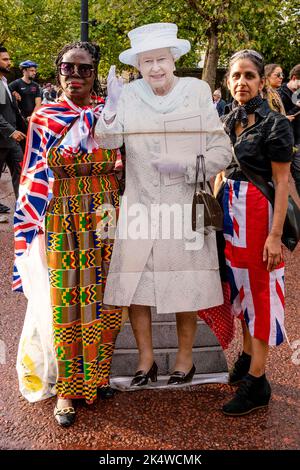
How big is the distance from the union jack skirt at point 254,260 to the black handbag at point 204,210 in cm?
13

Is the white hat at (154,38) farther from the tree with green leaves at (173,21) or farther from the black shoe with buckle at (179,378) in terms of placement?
the tree with green leaves at (173,21)

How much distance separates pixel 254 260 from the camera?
264cm

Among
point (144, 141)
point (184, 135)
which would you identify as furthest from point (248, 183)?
point (144, 141)

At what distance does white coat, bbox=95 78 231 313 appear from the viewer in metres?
2.57

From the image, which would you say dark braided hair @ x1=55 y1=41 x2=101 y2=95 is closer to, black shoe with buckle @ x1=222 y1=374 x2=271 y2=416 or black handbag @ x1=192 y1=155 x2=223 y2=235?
black handbag @ x1=192 y1=155 x2=223 y2=235

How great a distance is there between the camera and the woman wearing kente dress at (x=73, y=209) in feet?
8.54

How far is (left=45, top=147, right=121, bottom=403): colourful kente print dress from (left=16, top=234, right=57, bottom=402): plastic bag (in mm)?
128

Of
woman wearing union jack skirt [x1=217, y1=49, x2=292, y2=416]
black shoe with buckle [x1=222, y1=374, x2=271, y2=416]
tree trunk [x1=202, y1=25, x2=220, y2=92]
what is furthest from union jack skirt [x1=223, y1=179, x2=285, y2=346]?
tree trunk [x1=202, y1=25, x2=220, y2=92]

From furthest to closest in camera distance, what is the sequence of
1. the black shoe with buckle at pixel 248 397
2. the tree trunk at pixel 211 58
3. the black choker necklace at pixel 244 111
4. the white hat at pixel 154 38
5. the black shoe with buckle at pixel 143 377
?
1. the tree trunk at pixel 211 58
2. the black shoe with buckle at pixel 143 377
3. the black shoe with buckle at pixel 248 397
4. the black choker necklace at pixel 244 111
5. the white hat at pixel 154 38

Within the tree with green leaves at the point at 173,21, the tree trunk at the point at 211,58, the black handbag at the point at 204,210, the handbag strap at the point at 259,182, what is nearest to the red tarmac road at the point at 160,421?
the black handbag at the point at 204,210

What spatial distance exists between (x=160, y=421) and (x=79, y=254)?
3.21 feet

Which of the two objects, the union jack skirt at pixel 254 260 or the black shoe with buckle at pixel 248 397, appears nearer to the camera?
the union jack skirt at pixel 254 260
